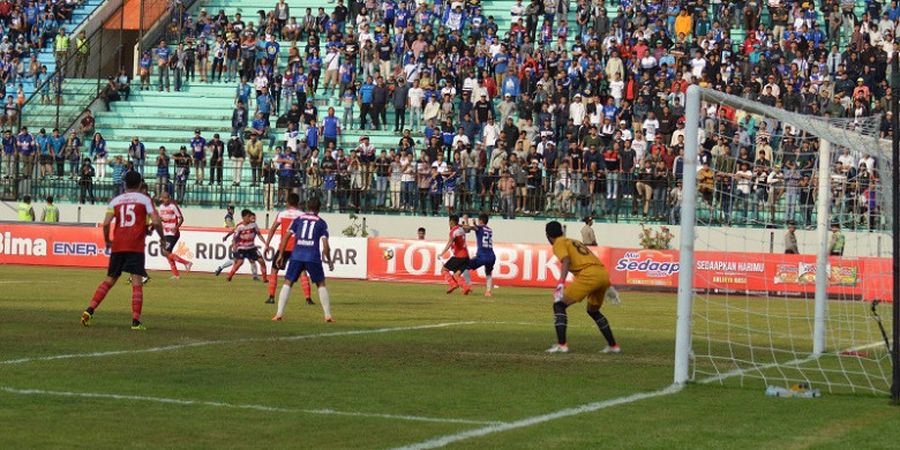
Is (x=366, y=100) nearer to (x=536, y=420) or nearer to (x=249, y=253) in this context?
(x=249, y=253)

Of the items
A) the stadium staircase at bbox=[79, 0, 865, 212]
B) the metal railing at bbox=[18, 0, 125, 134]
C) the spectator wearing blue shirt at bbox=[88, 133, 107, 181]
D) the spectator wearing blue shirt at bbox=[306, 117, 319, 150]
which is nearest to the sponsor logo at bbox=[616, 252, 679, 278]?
the spectator wearing blue shirt at bbox=[306, 117, 319, 150]

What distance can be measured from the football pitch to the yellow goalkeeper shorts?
77 centimetres

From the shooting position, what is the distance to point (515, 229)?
4300 centimetres

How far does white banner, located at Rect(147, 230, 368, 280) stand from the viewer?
4072cm

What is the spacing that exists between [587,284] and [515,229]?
81.6ft

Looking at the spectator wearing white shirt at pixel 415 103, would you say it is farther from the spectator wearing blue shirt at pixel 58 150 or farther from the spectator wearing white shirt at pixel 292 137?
the spectator wearing blue shirt at pixel 58 150

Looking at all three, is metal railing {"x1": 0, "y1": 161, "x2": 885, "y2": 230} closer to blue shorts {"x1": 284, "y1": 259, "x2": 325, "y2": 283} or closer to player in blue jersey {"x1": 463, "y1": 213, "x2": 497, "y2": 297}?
player in blue jersey {"x1": 463, "y1": 213, "x2": 497, "y2": 297}

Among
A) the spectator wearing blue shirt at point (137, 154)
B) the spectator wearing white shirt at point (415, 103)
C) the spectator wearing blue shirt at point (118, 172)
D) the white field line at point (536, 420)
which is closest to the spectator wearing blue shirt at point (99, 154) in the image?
the spectator wearing blue shirt at point (118, 172)

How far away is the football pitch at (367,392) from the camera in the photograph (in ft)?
36.1

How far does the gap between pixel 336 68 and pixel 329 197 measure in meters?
7.60

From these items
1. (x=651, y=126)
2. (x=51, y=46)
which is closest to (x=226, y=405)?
(x=651, y=126)

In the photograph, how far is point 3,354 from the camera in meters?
16.0

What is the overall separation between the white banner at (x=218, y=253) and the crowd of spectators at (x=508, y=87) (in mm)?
3616

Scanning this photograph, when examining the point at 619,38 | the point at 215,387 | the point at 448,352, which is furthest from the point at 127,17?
the point at 215,387
